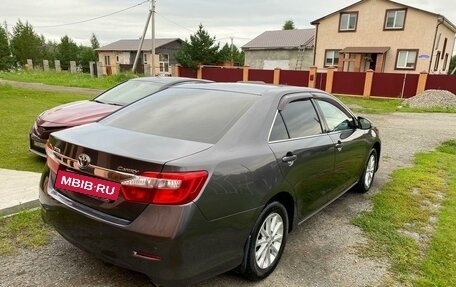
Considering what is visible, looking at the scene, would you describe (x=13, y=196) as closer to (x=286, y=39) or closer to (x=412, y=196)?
(x=412, y=196)

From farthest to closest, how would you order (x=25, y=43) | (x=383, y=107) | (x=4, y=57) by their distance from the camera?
(x=25, y=43) < (x=4, y=57) < (x=383, y=107)

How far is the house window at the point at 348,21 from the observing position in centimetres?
2908

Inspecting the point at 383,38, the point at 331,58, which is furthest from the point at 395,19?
the point at 331,58

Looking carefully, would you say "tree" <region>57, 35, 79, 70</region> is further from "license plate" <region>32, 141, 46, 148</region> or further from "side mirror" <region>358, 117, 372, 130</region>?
"side mirror" <region>358, 117, 372, 130</region>

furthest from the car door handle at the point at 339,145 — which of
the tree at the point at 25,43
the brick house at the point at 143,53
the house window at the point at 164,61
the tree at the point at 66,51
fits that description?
the tree at the point at 66,51

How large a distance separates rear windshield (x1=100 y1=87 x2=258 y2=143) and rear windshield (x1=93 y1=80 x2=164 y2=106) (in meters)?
3.33

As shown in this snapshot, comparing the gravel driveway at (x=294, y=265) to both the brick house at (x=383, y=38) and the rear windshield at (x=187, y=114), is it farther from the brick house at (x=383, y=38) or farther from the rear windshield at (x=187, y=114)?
the brick house at (x=383, y=38)

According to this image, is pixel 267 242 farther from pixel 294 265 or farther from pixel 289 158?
pixel 289 158

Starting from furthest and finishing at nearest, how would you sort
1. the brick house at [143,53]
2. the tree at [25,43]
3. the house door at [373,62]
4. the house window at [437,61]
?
the tree at [25,43] → the brick house at [143,53] → the house door at [373,62] → the house window at [437,61]

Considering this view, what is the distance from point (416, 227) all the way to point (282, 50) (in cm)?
3424

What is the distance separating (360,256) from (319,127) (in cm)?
131

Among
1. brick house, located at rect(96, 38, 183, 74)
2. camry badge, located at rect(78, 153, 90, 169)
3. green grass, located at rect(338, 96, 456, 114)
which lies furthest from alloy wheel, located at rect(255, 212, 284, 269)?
brick house, located at rect(96, 38, 183, 74)

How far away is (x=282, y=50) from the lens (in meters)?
36.7

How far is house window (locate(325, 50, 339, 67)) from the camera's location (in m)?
30.3
